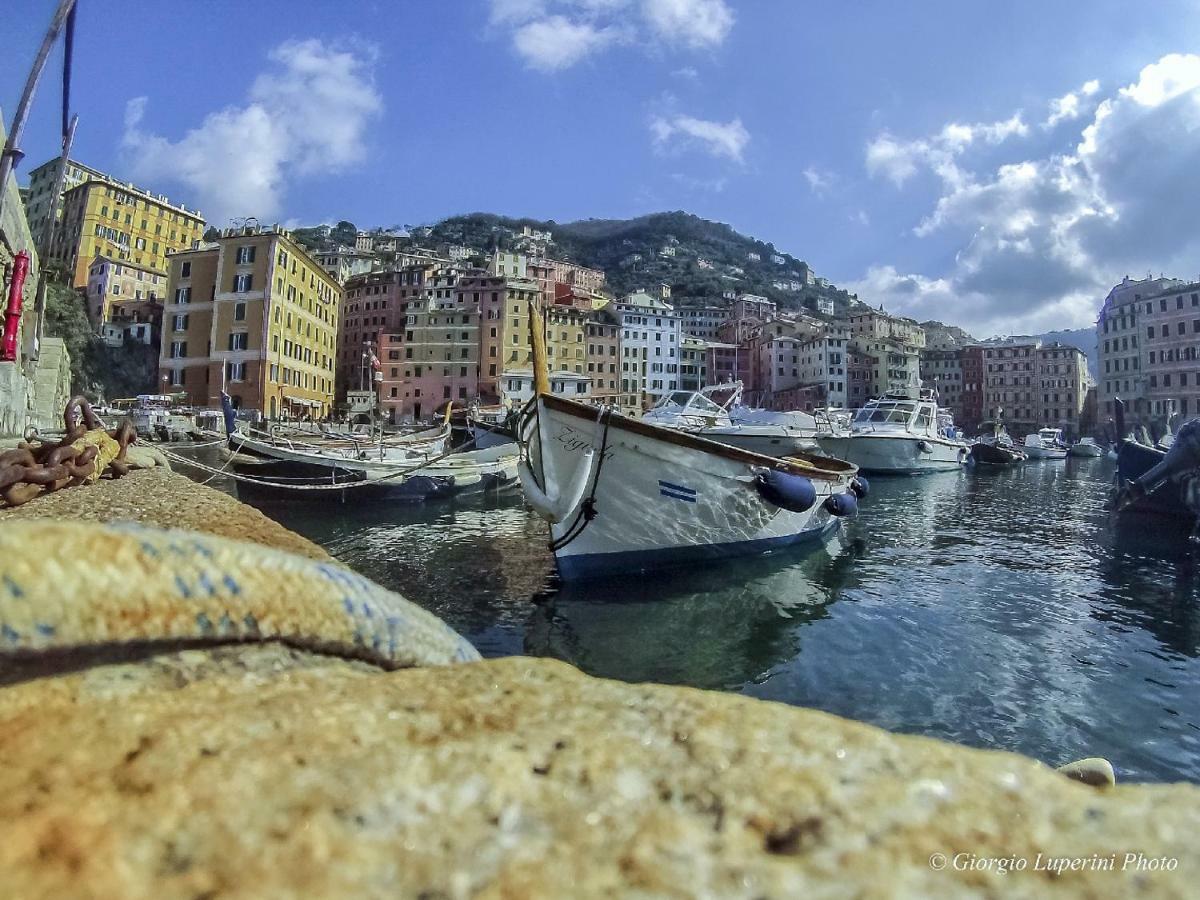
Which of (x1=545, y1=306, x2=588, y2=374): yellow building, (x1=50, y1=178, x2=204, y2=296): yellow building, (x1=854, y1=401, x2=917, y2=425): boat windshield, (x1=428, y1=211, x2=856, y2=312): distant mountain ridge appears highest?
(x1=428, y1=211, x2=856, y2=312): distant mountain ridge

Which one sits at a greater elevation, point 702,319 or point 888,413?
point 702,319

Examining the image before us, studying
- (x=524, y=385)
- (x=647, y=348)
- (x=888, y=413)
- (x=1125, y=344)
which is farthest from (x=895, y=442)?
(x=1125, y=344)

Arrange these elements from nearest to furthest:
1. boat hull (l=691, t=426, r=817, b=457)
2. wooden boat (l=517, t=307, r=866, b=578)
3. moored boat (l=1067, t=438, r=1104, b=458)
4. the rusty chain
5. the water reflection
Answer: the rusty chain
the water reflection
wooden boat (l=517, t=307, r=866, b=578)
boat hull (l=691, t=426, r=817, b=457)
moored boat (l=1067, t=438, r=1104, b=458)

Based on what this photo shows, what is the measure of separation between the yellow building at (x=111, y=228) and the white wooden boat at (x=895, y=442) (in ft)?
292

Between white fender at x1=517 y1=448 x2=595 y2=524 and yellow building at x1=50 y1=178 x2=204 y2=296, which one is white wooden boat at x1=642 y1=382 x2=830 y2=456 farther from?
yellow building at x1=50 y1=178 x2=204 y2=296

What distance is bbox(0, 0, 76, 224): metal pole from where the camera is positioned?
482 inches

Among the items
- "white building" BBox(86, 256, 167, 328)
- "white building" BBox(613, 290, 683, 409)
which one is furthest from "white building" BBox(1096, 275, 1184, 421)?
"white building" BBox(86, 256, 167, 328)

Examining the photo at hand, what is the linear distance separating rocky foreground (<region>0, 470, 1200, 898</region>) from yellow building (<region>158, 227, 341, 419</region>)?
5789 cm

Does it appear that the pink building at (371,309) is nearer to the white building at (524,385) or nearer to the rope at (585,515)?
the white building at (524,385)

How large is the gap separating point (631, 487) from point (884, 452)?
1204 inches

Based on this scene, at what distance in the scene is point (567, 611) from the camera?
965 cm

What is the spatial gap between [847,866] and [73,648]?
1.75 m

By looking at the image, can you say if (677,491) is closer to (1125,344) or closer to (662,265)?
(1125,344)

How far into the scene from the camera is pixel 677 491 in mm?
11109
